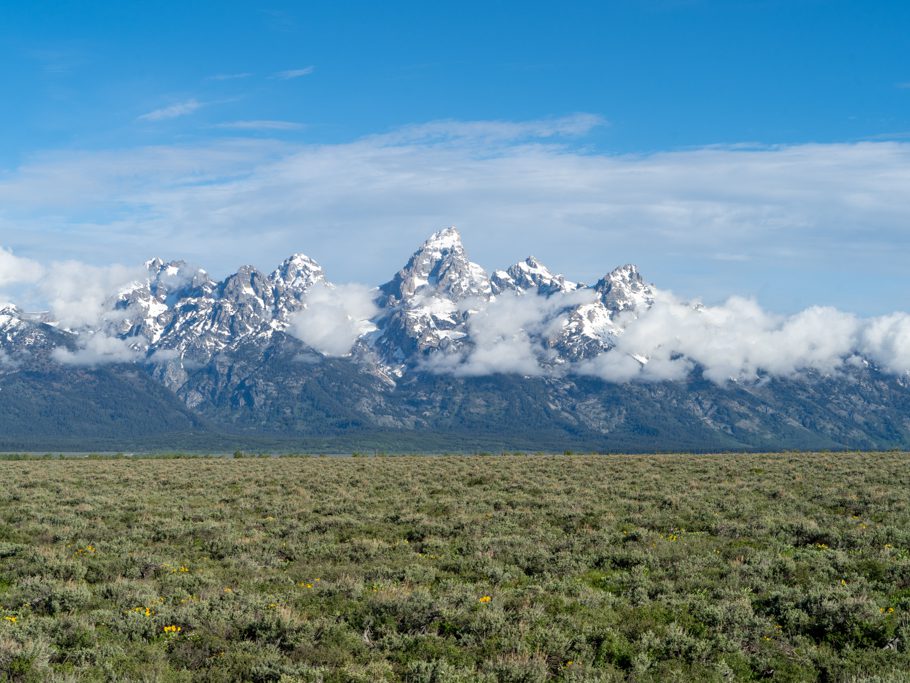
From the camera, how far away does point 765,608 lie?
16.3 meters

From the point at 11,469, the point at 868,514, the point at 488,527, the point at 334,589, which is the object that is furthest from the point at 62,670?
the point at 11,469

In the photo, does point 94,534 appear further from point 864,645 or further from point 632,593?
point 864,645

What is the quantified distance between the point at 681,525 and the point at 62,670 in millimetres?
20178

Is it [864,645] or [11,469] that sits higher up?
[864,645]

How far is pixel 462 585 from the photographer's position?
59.9ft

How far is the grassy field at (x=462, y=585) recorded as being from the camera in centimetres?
1358

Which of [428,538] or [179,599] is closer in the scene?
[179,599]

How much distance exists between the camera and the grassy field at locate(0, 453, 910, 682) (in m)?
13.6

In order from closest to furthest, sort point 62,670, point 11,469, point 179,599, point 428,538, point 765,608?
point 62,670 < point 765,608 < point 179,599 < point 428,538 < point 11,469

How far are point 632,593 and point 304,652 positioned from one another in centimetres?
780

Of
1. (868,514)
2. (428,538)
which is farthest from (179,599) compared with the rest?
(868,514)

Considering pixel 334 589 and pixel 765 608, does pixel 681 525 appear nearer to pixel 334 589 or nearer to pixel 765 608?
pixel 765 608

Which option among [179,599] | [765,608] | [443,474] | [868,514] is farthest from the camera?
[443,474]

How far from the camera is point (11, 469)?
54.2 m
